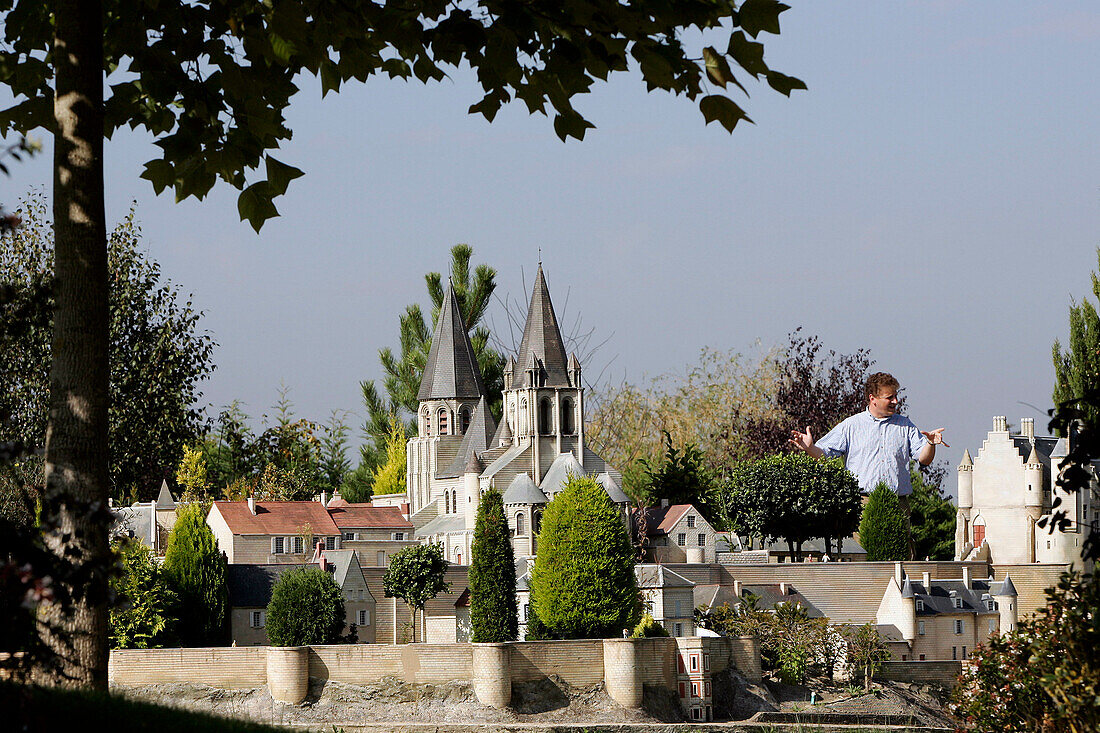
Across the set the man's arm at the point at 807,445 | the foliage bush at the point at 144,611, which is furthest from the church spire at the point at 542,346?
the foliage bush at the point at 144,611

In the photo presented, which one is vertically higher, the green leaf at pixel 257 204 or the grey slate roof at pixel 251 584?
the green leaf at pixel 257 204

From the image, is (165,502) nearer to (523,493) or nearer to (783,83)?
(523,493)

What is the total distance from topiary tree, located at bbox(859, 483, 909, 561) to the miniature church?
818 cm

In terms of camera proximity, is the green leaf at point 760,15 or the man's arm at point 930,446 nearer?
the green leaf at point 760,15

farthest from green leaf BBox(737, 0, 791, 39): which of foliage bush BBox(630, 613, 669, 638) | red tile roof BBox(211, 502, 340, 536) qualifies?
red tile roof BBox(211, 502, 340, 536)

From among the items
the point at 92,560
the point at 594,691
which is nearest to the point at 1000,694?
the point at 92,560

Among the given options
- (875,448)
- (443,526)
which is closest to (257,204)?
(875,448)

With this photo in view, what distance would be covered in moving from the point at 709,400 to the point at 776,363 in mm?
3910

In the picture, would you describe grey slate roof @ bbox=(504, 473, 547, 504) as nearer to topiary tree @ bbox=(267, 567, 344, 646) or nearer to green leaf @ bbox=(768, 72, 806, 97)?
topiary tree @ bbox=(267, 567, 344, 646)

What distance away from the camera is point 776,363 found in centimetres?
5944

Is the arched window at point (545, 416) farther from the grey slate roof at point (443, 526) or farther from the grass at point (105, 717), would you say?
the grass at point (105, 717)

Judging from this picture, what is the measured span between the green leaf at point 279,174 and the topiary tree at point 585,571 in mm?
28374

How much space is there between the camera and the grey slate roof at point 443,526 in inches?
1971

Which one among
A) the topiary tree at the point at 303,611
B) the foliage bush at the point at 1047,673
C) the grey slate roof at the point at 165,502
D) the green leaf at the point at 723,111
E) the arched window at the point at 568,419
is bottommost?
the topiary tree at the point at 303,611
